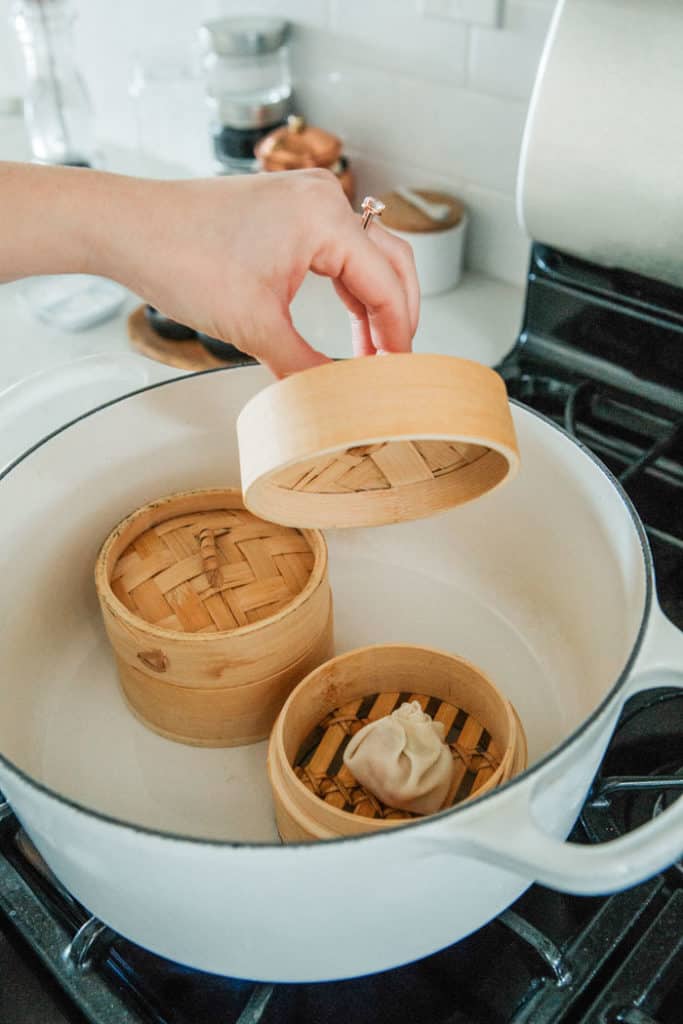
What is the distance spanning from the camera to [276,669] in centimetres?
63

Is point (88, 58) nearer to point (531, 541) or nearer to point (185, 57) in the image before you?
point (185, 57)

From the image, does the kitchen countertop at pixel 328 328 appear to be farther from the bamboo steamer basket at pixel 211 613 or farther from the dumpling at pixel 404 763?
the dumpling at pixel 404 763

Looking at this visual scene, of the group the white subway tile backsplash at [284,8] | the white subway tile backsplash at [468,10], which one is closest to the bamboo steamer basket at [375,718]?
the white subway tile backsplash at [468,10]

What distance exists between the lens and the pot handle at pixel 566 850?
1.24 feet

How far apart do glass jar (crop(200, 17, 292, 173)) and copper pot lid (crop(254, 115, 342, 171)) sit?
9cm

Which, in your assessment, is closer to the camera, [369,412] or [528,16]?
[369,412]

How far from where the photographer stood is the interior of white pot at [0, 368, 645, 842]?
625 mm

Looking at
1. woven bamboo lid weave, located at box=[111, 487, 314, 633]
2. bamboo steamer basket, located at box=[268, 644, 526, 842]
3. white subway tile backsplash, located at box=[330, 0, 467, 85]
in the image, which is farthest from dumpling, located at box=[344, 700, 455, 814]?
white subway tile backsplash, located at box=[330, 0, 467, 85]

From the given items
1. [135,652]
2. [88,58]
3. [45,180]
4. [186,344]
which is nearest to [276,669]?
[135,652]

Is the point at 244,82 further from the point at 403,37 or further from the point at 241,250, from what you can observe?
the point at 241,250

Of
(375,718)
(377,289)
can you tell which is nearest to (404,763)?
(375,718)

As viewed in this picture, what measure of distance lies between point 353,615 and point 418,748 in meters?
0.20

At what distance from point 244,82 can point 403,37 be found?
201 mm

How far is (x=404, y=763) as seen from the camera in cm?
56
